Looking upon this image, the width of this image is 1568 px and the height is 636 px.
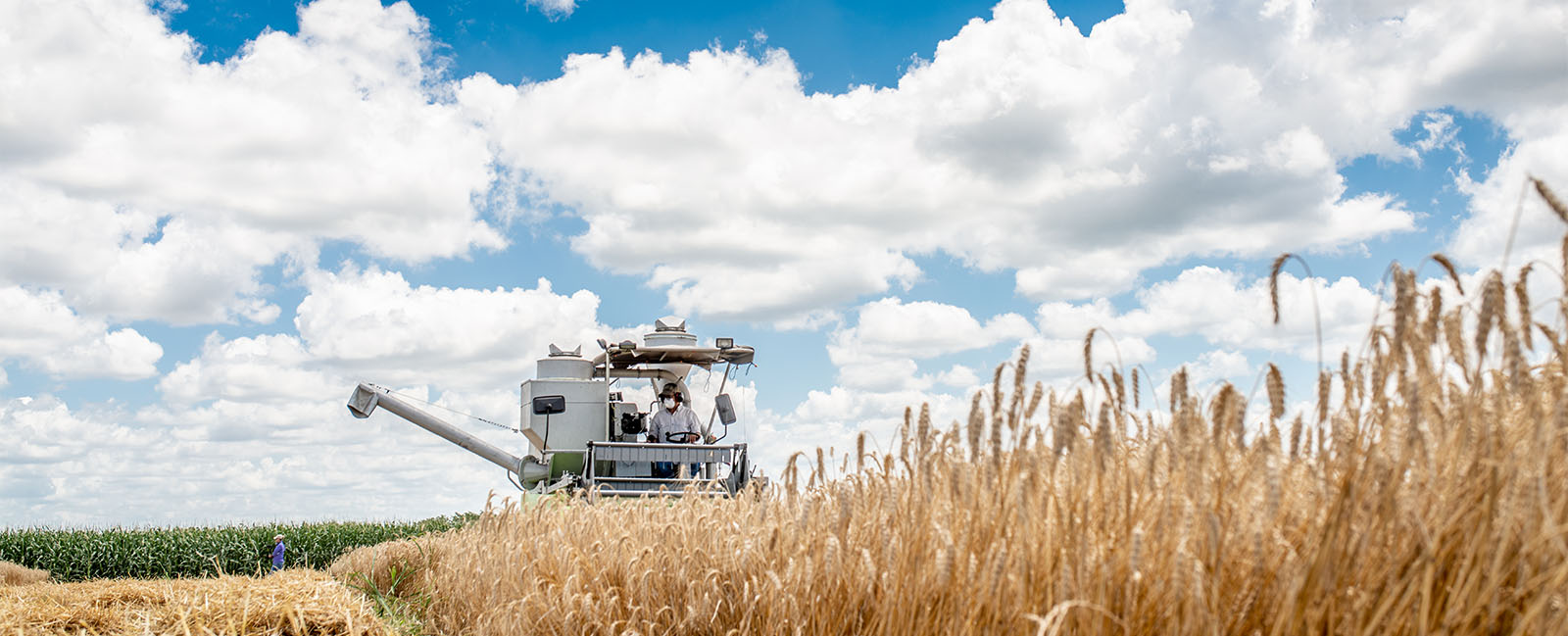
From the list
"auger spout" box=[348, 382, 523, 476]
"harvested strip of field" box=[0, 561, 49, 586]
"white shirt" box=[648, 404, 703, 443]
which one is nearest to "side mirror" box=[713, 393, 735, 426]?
"white shirt" box=[648, 404, 703, 443]

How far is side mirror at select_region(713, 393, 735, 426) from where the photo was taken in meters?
15.6

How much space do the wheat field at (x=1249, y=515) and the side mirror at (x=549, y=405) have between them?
11395mm

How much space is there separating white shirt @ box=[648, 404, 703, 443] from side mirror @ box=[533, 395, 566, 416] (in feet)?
5.28

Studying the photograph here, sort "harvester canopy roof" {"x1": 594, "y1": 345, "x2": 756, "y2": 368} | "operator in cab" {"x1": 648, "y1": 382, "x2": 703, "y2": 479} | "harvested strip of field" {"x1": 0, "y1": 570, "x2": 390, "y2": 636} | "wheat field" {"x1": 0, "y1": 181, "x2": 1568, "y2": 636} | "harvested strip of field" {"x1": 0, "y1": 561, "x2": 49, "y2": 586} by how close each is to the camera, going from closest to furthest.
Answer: "wheat field" {"x1": 0, "y1": 181, "x2": 1568, "y2": 636}
"harvested strip of field" {"x1": 0, "y1": 570, "x2": 390, "y2": 636}
"operator in cab" {"x1": 648, "y1": 382, "x2": 703, "y2": 479}
"harvester canopy roof" {"x1": 594, "y1": 345, "x2": 756, "y2": 368}
"harvested strip of field" {"x1": 0, "y1": 561, "x2": 49, "y2": 586}

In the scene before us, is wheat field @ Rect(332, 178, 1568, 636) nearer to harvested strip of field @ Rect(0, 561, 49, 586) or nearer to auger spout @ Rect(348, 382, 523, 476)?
auger spout @ Rect(348, 382, 523, 476)

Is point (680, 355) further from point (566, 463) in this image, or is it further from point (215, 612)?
Answer: point (215, 612)

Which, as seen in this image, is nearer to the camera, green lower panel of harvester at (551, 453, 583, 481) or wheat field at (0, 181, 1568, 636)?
wheat field at (0, 181, 1568, 636)

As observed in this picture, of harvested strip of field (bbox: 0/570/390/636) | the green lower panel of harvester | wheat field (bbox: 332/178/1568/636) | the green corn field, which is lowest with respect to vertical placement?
the green corn field

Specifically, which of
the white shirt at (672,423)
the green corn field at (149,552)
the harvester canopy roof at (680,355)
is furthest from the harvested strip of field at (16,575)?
the white shirt at (672,423)

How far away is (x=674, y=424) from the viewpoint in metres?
14.6

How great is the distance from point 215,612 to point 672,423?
Result: 8.38 metres

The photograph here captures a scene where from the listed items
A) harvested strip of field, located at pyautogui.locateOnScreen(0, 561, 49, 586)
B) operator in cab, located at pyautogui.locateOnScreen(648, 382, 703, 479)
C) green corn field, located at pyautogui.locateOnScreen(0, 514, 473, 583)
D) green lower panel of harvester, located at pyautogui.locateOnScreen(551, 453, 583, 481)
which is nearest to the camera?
operator in cab, located at pyautogui.locateOnScreen(648, 382, 703, 479)

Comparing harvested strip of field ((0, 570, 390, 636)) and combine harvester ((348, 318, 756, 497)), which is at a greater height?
combine harvester ((348, 318, 756, 497))

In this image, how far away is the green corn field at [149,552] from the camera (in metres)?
20.9
